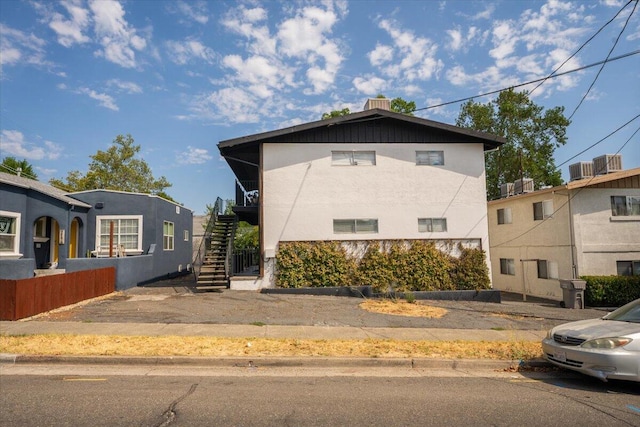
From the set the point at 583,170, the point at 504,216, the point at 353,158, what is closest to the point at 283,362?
the point at 353,158

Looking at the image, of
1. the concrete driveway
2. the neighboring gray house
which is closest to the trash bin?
the concrete driveway

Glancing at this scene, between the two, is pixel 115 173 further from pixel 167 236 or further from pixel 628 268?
pixel 628 268

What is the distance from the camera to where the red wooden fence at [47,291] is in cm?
998

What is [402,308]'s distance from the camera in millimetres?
13211

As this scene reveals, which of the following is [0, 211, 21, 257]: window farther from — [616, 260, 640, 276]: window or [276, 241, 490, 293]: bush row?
[616, 260, 640, 276]: window

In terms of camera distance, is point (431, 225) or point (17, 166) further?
point (17, 166)

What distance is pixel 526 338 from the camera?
29.8 ft

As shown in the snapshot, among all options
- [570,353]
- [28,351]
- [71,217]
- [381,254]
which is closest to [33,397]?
[28,351]

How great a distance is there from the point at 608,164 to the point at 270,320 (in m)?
17.8

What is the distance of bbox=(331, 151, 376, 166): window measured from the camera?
1719 centimetres

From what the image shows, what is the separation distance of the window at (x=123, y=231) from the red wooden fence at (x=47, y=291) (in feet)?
15.4

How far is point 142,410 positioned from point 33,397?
64.8 inches

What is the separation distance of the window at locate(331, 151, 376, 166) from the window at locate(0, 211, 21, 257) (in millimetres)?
12388

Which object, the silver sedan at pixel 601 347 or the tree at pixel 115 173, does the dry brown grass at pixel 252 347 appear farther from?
the tree at pixel 115 173
